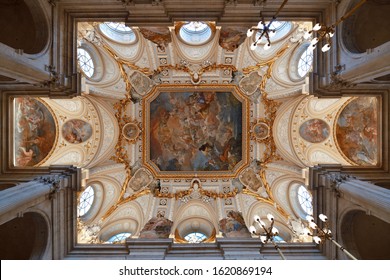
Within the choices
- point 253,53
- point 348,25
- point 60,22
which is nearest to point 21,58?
point 60,22

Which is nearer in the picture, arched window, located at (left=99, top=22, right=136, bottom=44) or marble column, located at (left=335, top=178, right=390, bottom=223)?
marble column, located at (left=335, top=178, right=390, bottom=223)

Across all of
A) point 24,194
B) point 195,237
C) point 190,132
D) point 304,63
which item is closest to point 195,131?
point 190,132

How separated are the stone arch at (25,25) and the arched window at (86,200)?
24.8 ft

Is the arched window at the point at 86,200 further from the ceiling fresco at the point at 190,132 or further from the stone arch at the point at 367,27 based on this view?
the stone arch at the point at 367,27

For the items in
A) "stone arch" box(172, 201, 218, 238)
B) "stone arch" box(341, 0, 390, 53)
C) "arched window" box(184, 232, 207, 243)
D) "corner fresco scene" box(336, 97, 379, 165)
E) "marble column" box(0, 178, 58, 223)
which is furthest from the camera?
"stone arch" box(172, 201, 218, 238)

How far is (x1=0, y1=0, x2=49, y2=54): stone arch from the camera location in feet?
34.2

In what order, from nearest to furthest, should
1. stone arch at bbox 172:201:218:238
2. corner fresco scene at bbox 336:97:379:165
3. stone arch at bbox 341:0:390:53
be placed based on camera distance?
stone arch at bbox 341:0:390:53
corner fresco scene at bbox 336:97:379:165
stone arch at bbox 172:201:218:238

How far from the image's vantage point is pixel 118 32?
1680 cm

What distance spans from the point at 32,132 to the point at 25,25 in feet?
17.6

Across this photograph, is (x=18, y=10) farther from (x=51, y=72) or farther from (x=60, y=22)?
(x=51, y=72)

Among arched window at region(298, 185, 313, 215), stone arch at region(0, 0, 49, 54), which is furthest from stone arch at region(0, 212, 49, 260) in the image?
arched window at region(298, 185, 313, 215)

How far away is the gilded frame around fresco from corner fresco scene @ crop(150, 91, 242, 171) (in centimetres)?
23

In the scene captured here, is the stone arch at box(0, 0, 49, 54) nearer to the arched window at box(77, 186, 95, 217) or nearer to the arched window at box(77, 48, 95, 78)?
the arched window at box(77, 48, 95, 78)

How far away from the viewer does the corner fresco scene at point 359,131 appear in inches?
523
